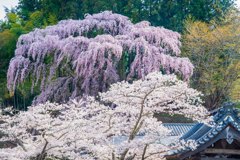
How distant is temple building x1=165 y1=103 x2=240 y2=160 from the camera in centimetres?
573

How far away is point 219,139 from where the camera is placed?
594cm

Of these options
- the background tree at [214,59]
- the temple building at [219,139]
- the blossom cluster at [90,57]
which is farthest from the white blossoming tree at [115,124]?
the background tree at [214,59]

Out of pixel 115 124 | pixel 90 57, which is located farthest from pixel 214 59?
pixel 115 124

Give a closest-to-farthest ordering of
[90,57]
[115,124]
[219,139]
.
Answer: [115,124] < [219,139] < [90,57]

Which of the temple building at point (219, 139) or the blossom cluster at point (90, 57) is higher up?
the blossom cluster at point (90, 57)

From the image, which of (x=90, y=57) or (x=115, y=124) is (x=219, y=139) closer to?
(x=115, y=124)

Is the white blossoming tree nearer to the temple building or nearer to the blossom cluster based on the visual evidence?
the temple building

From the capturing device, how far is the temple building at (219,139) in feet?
18.8

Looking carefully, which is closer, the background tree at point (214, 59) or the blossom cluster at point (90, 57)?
the blossom cluster at point (90, 57)

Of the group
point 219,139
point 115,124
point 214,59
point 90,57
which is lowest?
point 219,139

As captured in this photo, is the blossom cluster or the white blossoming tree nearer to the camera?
the white blossoming tree

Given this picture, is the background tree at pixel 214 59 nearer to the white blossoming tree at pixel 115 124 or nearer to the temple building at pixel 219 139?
the temple building at pixel 219 139

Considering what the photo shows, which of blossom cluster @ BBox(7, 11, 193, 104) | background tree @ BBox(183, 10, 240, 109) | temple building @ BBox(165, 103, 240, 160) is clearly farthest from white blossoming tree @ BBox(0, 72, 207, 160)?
background tree @ BBox(183, 10, 240, 109)

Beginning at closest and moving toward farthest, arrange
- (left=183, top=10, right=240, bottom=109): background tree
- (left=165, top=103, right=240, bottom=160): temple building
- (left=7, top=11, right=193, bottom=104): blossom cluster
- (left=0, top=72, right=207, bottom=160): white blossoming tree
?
(left=0, top=72, right=207, bottom=160): white blossoming tree
(left=165, top=103, right=240, bottom=160): temple building
(left=7, top=11, right=193, bottom=104): blossom cluster
(left=183, top=10, right=240, bottom=109): background tree
